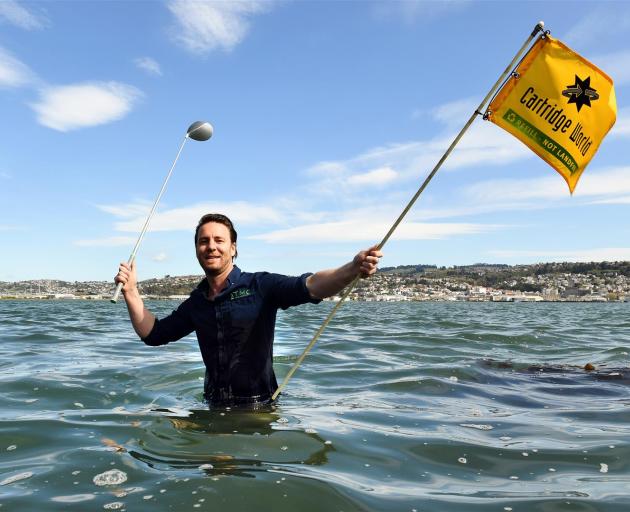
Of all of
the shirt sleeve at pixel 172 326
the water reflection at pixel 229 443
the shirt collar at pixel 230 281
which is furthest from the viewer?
the shirt sleeve at pixel 172 326

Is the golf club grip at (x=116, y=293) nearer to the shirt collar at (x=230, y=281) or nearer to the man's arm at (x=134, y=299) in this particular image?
the man's arm at (x=134, y=299)

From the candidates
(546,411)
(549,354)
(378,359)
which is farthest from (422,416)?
(549,354)

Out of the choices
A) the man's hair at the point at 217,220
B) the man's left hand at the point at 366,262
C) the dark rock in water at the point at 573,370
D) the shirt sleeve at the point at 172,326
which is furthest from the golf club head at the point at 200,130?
the dark rock in water at the point at 573,370

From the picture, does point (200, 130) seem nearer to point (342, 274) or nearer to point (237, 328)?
point (237, 328)

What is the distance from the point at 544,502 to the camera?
4098 millimetres

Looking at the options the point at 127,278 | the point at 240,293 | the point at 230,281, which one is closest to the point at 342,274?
the point at 240,293

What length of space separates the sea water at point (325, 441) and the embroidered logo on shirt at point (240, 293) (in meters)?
1.30

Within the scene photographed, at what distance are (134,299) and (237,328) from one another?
3.97 feet

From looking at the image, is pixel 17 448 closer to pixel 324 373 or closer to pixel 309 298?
pixel 309 298

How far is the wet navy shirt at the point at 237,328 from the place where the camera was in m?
6.08

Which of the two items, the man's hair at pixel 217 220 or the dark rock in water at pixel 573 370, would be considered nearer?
the man's hair at pixel 217 220

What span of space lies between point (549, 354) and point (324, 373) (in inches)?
292

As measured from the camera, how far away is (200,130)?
7.62m

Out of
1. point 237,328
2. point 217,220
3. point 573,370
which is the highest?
point 217,220
